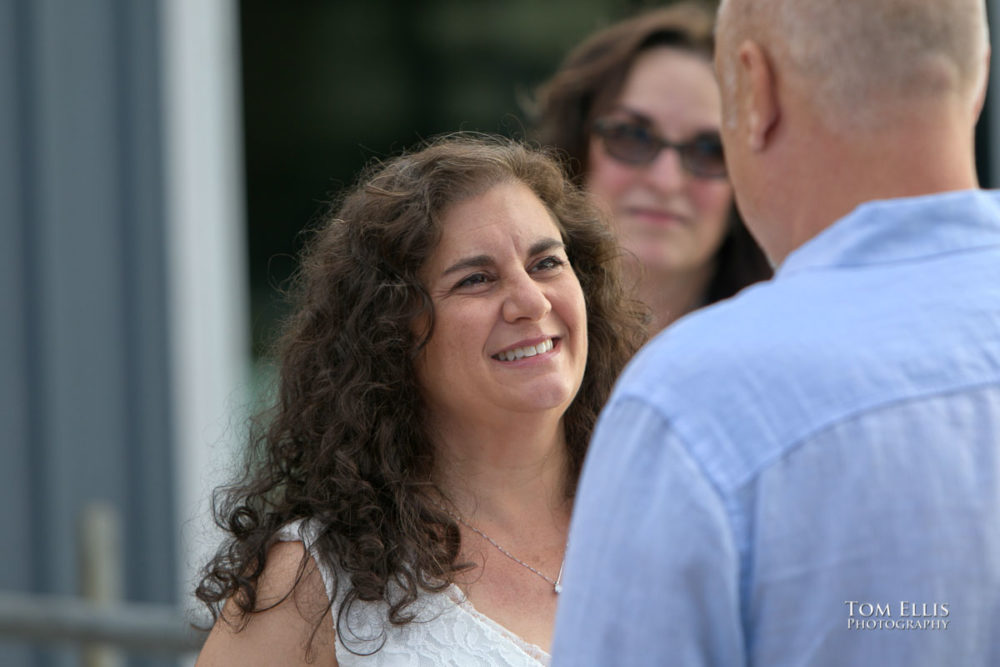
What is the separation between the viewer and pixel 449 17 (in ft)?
18.7

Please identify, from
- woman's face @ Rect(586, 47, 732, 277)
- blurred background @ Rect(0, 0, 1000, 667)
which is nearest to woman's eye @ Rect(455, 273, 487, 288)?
woman's face @ Rect(586, 47, 732, 277)

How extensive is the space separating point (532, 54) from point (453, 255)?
3950 millimetres

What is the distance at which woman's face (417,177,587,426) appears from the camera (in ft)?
6.61

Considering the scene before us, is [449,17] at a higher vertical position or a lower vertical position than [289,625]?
higher

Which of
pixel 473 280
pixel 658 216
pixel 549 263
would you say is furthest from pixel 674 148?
pixel 473 280

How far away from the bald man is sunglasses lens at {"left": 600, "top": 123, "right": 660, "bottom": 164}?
1839mm

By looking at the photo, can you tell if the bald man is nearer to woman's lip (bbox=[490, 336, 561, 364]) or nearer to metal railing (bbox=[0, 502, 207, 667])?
woman's lip (bbox=[490, 336, 561, 364])

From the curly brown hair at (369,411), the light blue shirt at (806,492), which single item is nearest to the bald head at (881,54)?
the light blue shirt at (806,492)

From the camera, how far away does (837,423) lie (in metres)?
1.08

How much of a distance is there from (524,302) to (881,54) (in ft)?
3.11

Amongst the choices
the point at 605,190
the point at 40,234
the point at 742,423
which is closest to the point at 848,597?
the point at 742,423

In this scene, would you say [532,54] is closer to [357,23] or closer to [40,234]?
[357,23]

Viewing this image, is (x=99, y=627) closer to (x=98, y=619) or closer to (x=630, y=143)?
(x=98, y=619)

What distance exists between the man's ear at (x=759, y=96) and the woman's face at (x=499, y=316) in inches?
32.2
